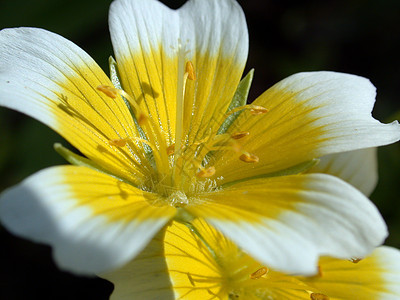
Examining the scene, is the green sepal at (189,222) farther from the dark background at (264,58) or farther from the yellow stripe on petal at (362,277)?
the dark background at (264,58)

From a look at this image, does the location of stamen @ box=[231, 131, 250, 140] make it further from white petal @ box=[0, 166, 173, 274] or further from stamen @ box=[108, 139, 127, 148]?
white petal @ box=[0, 166, 173, 274]

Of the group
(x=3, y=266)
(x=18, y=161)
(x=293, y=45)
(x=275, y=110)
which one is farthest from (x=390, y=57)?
(x=3, y=266)

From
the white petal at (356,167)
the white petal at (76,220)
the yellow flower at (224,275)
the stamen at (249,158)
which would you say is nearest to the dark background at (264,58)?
the white petal at (356,167)

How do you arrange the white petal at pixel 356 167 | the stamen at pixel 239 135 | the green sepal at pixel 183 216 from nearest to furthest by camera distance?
the green sepal at pixel 183 216 → the stamen at pixel 239 135 → the white petal at pixel 356 167

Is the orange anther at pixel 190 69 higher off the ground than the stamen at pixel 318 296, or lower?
higher

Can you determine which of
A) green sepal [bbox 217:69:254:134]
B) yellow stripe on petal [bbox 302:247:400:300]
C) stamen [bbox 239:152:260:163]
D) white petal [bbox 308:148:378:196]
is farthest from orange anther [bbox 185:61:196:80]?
yellow stripe on petal [bbox 302:247:400:300]

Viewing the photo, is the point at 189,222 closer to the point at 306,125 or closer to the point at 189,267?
the point at 189,267
